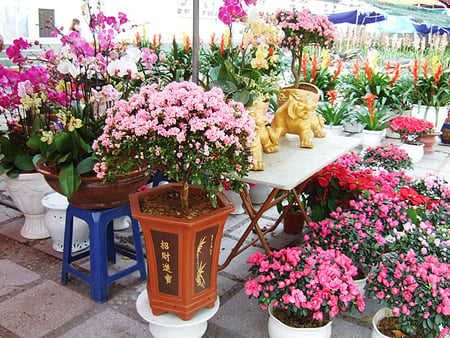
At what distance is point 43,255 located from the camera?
2.64 metres

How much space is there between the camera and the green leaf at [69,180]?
1855 mm

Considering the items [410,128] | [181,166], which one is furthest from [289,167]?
[410,128]

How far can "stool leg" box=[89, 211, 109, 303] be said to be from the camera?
2088 millimetres

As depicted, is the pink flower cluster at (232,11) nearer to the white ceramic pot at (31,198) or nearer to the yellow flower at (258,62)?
the yellow flower at (258,62)

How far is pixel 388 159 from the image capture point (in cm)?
329

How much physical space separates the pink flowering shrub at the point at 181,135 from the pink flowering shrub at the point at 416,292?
31.1 inches

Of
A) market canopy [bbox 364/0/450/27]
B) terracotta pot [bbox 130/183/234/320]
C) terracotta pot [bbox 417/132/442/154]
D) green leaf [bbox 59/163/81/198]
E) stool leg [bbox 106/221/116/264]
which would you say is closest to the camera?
terracotta pot [bbox 130/183/234/320]

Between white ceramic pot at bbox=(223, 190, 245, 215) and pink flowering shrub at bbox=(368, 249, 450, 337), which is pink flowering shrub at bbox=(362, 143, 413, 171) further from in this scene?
pink flowering shrub at bbox=(368, 249, 450, 337)

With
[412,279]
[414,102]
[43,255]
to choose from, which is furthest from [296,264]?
[414,102]

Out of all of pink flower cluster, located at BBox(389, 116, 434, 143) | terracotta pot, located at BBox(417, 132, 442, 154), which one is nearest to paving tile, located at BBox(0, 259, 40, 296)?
pink flower cluster, located at BBox(389, 116, 434, 143)

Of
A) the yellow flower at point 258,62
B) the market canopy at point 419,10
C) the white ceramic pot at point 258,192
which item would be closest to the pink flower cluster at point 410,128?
the white ceramic pot at point 258,192

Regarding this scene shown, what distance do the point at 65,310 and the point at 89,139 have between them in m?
0.84

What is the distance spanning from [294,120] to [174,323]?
1.18 m

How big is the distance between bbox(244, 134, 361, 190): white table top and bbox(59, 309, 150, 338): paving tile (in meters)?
0.85
